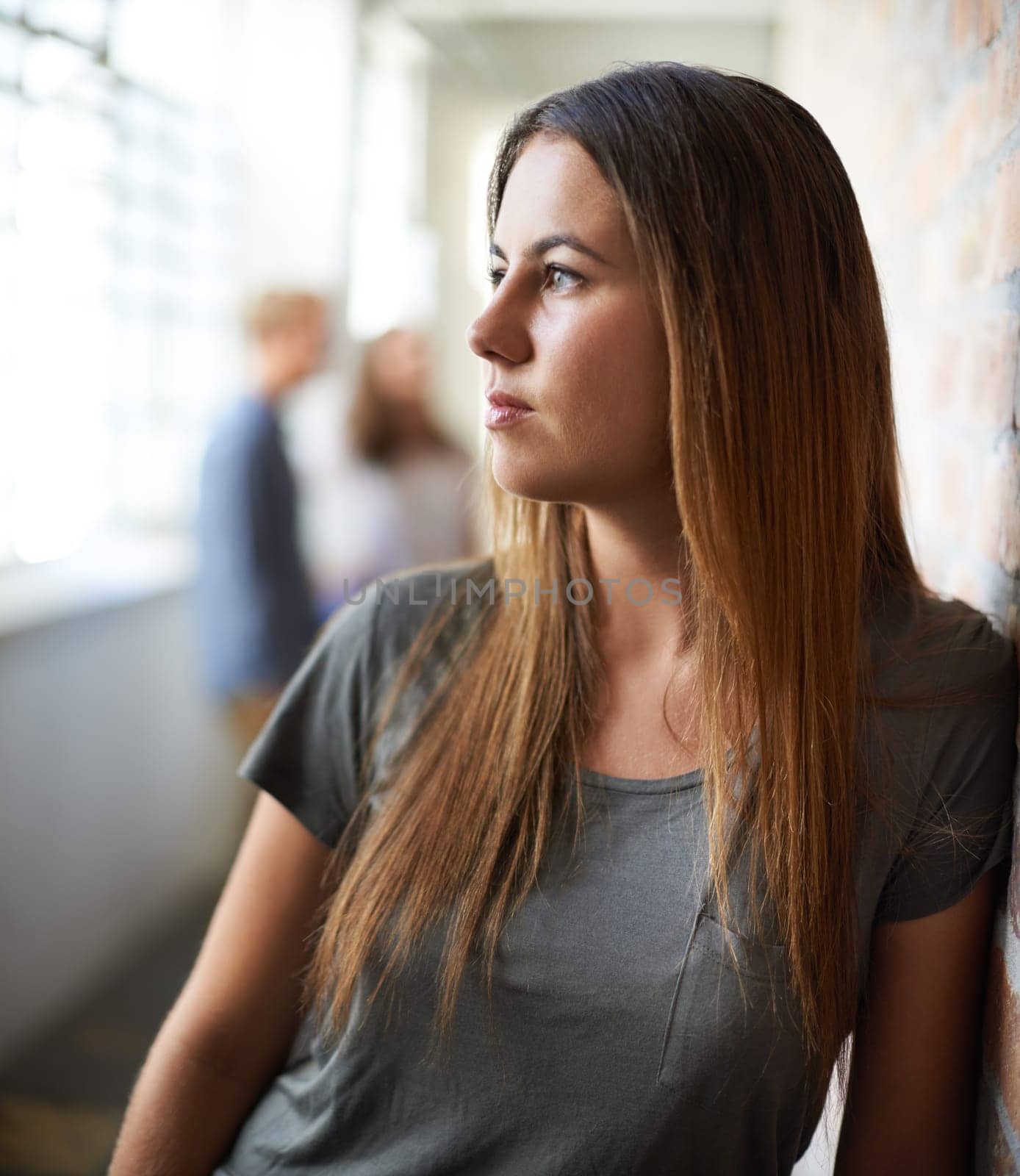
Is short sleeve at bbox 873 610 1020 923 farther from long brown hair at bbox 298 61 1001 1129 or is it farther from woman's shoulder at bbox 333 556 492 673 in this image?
woman's shoulder at bbox 333 556 492 673

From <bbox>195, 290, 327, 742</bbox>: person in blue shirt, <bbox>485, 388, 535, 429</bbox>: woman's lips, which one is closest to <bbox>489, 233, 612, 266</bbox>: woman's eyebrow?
<bbox>485, 388, 535, 429</bbox>: woman's lips

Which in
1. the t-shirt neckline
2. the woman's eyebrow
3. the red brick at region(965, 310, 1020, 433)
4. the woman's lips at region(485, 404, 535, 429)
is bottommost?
the t-shirt neckline

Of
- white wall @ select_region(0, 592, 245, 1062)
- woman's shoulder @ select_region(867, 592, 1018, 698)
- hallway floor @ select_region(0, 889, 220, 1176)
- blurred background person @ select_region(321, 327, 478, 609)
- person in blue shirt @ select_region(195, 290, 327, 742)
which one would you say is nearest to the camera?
woman's shoulder @ select_region(867, 592, 1018, 698)

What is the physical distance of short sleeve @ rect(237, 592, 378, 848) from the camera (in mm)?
1135

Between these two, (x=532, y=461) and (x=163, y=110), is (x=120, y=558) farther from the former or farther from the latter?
(x=532, y=461)

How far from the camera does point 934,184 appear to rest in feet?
4.25

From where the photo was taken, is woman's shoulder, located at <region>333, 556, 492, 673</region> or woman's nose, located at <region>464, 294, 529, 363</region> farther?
woman's shoulder, located at <region>333, 556, 492, 673</region>

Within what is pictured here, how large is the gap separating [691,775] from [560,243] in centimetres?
47

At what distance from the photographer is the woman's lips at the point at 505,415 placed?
3.32 ft

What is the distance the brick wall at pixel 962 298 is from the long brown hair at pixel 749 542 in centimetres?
10

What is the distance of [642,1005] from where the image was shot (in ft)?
2.97

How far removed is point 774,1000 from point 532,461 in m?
0.49

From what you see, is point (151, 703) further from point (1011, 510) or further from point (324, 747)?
point (1011, 510)

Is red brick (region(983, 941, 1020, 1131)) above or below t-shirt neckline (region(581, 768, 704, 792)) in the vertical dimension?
below
